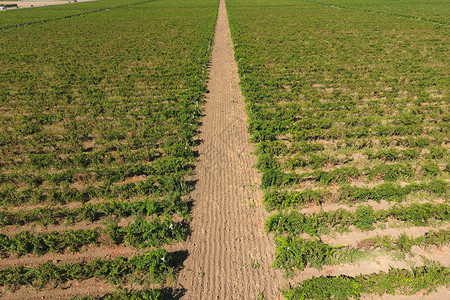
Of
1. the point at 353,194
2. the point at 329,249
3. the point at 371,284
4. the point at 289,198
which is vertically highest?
the point at 289,198

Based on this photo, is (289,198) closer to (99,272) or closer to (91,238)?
(99,272)

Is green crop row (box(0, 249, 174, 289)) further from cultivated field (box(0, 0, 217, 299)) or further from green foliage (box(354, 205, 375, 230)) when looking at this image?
green foliage (box(354, 205, 375, 230))

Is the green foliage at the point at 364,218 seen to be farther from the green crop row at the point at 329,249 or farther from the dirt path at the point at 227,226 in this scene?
the dirt path at the point at 227,226

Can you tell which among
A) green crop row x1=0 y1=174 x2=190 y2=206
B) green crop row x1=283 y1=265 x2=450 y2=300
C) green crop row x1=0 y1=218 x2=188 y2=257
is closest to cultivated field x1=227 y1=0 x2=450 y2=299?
green crop row x1=283 y1=265 x2=450 y2=300

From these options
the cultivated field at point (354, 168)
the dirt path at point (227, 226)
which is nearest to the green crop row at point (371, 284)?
the cultivated field at point (354, 168)

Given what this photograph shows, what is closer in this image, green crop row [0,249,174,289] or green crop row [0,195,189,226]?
green crop row [0,249,174,289]

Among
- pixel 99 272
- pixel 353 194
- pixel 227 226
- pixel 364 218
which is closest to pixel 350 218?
pixel 364 218

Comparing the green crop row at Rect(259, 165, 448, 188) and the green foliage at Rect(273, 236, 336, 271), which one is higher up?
the green crop row at Rect(259, 165, 448, 188)
